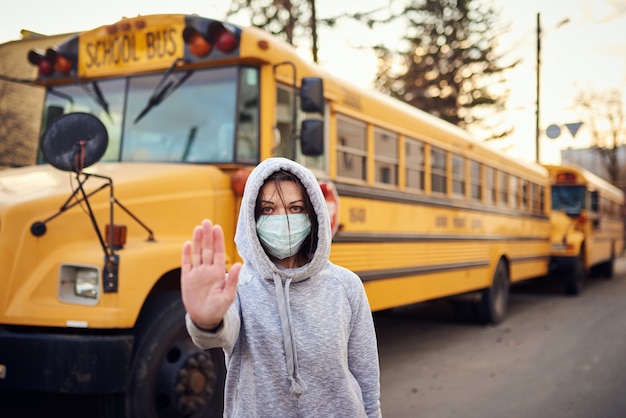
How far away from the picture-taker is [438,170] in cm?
687

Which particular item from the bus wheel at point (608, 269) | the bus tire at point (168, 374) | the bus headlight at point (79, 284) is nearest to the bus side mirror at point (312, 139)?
the bus tire at point (168, 374)

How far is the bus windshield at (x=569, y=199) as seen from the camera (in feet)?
43.7

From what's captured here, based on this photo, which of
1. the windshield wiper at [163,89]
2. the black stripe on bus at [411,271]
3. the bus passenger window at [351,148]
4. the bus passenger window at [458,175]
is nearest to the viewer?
the windshield wiper at [163,89]

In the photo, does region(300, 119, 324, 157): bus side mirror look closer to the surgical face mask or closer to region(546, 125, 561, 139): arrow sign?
→ the surgical face mask

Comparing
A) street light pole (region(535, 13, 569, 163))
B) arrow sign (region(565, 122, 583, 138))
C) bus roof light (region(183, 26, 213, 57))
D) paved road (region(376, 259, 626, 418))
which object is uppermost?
street light pole (region(535, 13, 569, 163))

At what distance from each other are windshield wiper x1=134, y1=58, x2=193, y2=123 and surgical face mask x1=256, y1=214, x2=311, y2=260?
2637 mm

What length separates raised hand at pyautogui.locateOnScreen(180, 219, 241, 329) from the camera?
1.46m

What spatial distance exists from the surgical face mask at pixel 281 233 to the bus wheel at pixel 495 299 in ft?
23.1

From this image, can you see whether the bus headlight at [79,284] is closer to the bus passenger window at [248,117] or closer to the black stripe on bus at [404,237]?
the bus passenger window at [248,117]

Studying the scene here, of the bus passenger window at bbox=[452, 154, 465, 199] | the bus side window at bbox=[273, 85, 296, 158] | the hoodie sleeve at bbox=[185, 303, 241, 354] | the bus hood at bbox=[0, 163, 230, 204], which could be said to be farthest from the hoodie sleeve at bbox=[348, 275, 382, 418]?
the bus passenger window at bbox=[452, 154, 465, 199]

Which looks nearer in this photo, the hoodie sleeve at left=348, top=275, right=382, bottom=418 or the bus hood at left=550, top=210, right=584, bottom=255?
the hoodie sleeve at left=348, top=275, right=382, bottom=418

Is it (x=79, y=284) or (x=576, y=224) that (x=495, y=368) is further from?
(x=576, y=224)

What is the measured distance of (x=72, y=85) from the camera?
4.60 meters

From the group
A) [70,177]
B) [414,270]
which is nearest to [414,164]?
[414,270]
